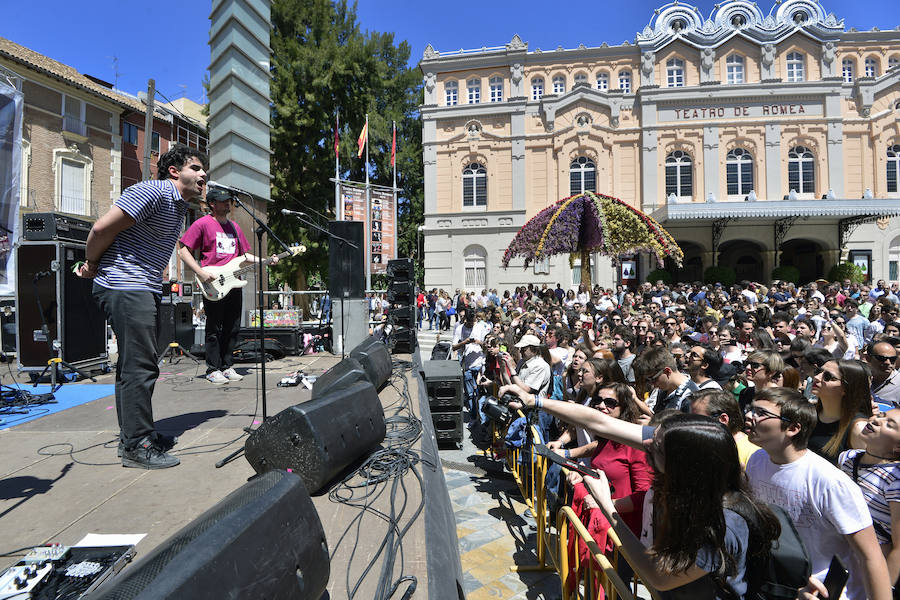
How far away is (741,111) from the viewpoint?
89.2 ft

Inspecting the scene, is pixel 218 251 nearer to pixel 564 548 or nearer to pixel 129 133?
pixel 564 548

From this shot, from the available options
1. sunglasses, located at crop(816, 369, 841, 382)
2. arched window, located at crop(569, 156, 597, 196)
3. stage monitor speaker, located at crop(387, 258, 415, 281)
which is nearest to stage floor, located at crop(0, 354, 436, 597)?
sunglasses, located at crop(816, 369, 841, 382)

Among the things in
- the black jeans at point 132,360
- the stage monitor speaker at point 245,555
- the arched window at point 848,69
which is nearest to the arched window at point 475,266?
the arched window at point 848,69

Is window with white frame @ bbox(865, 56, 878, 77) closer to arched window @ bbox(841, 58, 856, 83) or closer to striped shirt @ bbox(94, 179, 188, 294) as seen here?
arched window @ bbox(841, 58, 856, 83)

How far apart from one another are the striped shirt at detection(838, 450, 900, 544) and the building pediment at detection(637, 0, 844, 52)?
3093 centimetres

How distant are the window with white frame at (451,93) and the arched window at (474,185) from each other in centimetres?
405

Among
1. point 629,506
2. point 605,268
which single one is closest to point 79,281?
point 629,506

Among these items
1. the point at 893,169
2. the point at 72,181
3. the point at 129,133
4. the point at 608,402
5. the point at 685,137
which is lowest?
the point at 608,402

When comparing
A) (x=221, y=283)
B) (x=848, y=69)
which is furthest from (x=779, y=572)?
(x=848, y=69)

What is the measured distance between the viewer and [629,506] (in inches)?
118

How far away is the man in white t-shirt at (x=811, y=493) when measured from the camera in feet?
7.14

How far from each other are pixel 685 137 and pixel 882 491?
2896cm

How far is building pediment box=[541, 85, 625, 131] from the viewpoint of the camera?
27.7 metres

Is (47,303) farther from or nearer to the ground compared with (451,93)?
nearer to the ground
